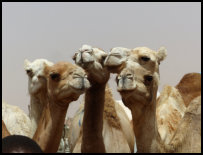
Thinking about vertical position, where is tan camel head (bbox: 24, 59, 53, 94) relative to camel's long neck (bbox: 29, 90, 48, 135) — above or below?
above

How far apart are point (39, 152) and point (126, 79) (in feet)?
5.05

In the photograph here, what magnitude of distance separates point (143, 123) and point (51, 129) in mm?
994

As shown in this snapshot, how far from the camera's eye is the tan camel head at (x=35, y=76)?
513 centimetres

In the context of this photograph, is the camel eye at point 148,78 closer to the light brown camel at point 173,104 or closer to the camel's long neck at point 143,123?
the camel's long neck at point 143,123

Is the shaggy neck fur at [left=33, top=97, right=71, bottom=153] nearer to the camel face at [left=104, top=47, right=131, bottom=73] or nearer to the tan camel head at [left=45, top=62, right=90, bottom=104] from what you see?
the tan camel head at [left=45, top=62, right=90, bottom=104]

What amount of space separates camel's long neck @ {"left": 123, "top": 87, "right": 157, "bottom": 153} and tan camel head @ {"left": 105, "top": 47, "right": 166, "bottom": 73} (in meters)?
0.28

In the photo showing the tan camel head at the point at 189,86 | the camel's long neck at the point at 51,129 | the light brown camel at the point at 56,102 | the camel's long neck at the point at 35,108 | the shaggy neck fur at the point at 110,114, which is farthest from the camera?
the tan camel head at the point at 189,86

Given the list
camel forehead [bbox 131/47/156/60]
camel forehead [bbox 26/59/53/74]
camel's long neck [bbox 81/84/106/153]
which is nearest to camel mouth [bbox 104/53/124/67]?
camel forehead [bbox 131/47/156/60]

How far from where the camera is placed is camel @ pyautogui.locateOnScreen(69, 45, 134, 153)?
12.5 ft

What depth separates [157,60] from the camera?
362cm

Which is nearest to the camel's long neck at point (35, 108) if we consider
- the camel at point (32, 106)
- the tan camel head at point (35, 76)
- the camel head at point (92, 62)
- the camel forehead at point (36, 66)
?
the camel at point (32, 106)

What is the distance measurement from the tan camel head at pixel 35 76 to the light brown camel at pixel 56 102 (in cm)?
95

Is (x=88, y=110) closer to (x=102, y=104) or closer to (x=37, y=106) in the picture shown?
(x=102, y=104)

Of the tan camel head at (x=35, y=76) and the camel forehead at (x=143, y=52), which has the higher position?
the camel forehead at (x=143, y=52)
